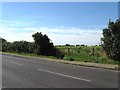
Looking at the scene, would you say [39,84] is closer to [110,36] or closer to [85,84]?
[85,84]

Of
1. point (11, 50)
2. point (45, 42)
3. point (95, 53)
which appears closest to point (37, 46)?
point (45, 42)

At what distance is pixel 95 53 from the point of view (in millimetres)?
31016

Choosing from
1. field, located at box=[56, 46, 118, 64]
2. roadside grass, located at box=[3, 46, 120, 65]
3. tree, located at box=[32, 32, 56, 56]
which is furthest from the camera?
tree, located at box=[32, 32, 56, 56]

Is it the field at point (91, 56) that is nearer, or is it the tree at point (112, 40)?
the tree at point (112, 40)

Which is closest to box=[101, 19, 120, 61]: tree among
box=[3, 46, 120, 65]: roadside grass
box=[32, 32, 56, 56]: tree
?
box=[3, 46, 120, 65]: roadside grass

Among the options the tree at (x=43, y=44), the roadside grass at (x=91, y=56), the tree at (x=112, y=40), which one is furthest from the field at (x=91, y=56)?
the tree at (x=43, y=44)

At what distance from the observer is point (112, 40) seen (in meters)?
23.5

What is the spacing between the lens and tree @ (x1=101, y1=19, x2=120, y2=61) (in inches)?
913

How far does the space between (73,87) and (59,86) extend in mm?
648

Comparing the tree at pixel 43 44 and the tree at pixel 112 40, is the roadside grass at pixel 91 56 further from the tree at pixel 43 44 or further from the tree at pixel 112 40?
the tree at pixel 43 44

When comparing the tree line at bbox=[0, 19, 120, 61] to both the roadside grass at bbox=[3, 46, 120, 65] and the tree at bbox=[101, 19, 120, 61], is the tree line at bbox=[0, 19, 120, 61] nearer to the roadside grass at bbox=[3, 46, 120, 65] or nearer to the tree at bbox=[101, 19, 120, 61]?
the tree at bbox=[101, 19, 120, 61]

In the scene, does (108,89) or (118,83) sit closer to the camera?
(108,89)

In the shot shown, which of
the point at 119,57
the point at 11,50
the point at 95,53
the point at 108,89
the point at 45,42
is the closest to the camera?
the point at 108,89

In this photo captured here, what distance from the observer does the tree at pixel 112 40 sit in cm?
2319
